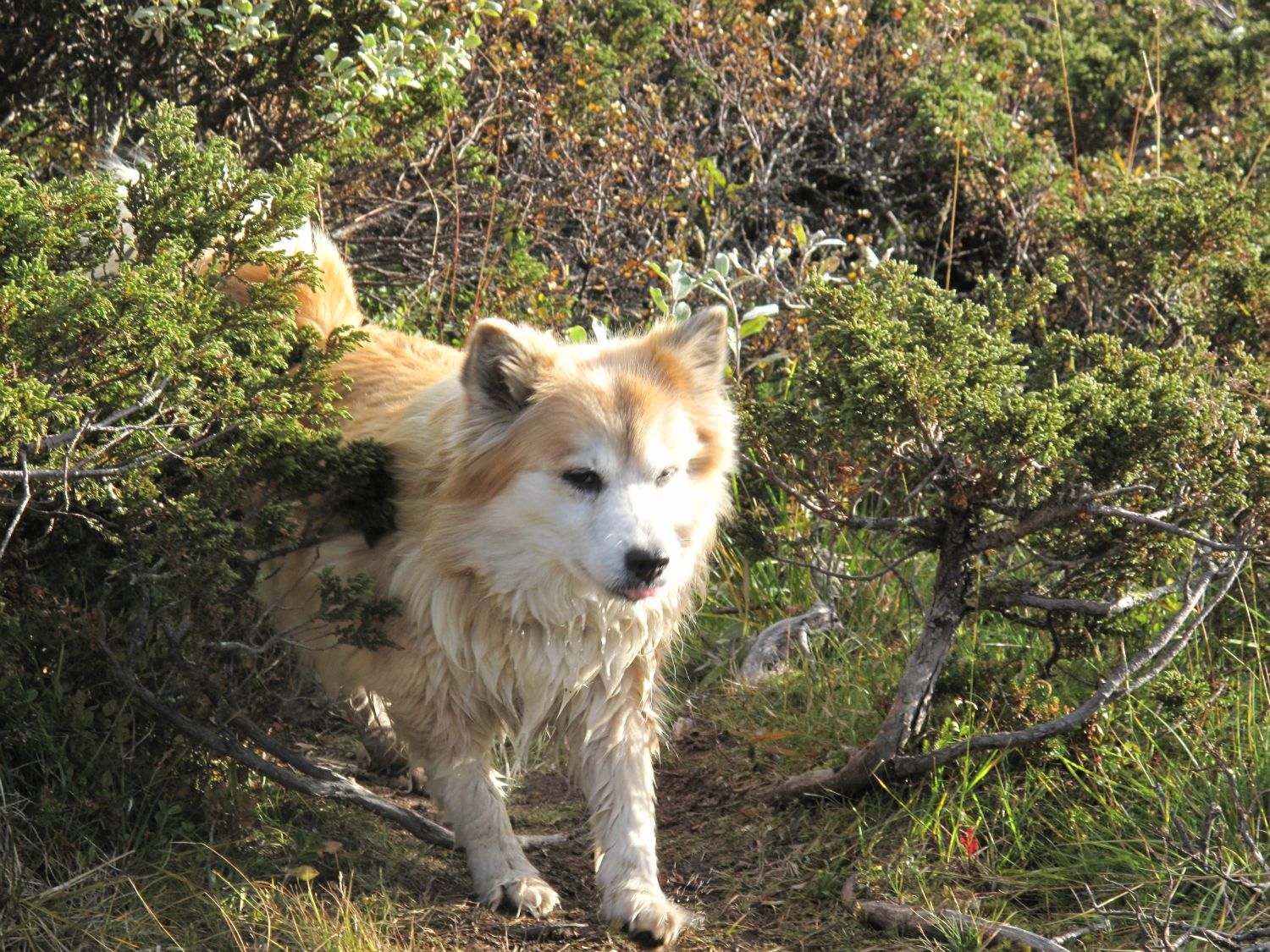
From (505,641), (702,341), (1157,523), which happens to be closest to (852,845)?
(505,641)

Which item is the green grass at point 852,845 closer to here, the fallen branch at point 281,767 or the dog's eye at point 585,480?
the fallen branch at point 281,767

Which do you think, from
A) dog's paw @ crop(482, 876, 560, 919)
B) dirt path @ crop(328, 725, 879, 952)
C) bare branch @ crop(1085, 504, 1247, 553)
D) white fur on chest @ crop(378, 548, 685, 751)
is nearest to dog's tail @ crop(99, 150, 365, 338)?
white fur on chest @ crop(378, 548, 685, 751)

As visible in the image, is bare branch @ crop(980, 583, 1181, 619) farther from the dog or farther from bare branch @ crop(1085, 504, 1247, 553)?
the dog

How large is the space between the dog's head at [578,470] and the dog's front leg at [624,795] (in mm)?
377

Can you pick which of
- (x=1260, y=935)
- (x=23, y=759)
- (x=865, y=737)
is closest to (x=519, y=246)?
(x=865, y=737)

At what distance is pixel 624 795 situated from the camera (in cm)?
356

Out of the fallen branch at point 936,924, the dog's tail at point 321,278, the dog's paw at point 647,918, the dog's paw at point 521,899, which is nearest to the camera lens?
the fallen branch at point 936,924

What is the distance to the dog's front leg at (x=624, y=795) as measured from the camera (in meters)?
3.37

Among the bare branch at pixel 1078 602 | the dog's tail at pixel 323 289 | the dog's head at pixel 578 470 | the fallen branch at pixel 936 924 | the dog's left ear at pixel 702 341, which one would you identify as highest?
the dog's tail at pixel 323 289

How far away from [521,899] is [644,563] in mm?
986

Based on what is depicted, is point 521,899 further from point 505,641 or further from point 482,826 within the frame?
point 505,641

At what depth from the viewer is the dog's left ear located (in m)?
3.72

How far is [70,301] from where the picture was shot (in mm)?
2533

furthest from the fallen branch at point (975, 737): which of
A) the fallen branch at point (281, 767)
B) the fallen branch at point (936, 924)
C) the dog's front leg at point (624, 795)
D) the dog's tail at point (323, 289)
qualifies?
the dog's tail at point (323, 289)
